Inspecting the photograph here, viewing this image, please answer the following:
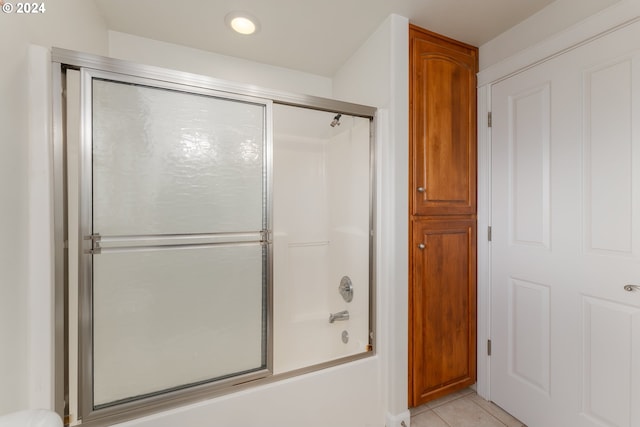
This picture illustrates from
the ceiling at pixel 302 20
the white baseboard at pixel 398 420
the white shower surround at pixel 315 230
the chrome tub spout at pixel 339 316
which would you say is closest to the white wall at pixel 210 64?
the ceiling at pixel 302 20

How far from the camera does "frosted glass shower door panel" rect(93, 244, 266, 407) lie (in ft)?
3.55

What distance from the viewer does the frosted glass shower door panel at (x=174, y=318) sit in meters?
1.08

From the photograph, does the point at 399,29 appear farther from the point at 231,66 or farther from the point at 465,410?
the point at 465,410

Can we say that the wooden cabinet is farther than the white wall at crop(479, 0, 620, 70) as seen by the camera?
Yes

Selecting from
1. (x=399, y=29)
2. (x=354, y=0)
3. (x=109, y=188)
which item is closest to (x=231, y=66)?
(x=354, y=0)

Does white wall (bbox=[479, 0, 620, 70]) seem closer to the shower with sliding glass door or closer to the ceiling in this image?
the ceiling

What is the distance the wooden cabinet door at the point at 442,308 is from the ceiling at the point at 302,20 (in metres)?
1.19

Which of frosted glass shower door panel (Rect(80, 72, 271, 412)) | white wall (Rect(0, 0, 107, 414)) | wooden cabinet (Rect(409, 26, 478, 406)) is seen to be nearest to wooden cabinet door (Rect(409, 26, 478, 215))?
wooden cabinet (Rect(409, 26, 478, 406))

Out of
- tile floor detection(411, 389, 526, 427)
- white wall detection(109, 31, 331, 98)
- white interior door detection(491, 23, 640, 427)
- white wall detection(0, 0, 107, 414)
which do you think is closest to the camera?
white wall detection(0, 0, 107, 414)

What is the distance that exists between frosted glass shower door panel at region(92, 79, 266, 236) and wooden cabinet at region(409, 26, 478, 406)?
37.3 inches

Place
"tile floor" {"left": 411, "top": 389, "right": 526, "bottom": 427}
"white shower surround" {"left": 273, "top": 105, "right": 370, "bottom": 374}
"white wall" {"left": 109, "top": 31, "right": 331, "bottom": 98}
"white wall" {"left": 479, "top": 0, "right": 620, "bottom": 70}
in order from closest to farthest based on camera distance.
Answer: "white wall" {"left": 479, "top": 0, "right": 620, "bottom": 70} < "tile floor" {"left": 411, "top": 389, "right": 526, "bottom": 427} < "white wall" {"left": 109, "top": 31, "right": 331, "bottom": 98} < "white shower surround" {"left": 273, "top": 105, "right": 370, "bottom": 374}

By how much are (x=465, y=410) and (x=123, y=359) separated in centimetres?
194

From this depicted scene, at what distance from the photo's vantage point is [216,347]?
125cm

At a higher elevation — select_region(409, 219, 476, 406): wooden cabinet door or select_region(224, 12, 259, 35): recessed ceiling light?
select_region(224, 12, 259, 35): recessed ceiling light
